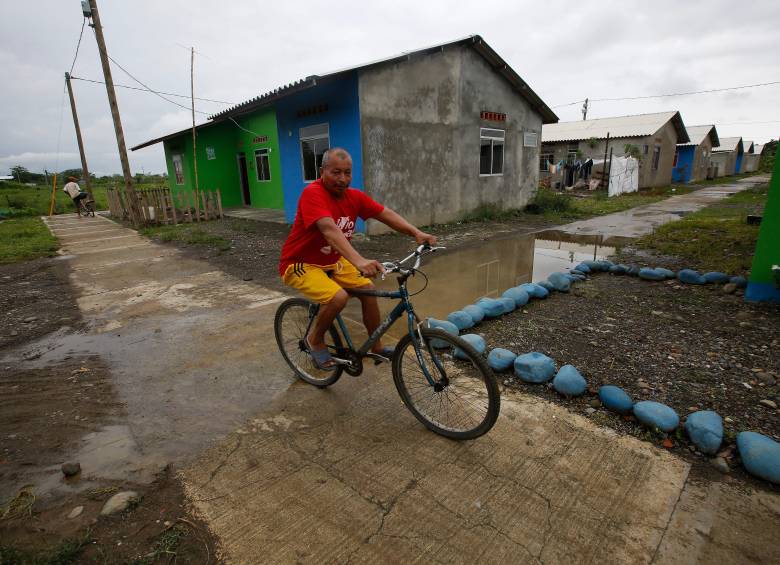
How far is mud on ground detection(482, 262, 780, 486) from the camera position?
279cm

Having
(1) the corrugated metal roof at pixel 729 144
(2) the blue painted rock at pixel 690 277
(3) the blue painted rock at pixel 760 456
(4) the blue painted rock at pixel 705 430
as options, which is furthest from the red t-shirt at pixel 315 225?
(1) the corrugated metal roof at pixel 729 144

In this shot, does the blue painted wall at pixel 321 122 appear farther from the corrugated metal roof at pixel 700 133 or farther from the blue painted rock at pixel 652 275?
the corrugated metal roof at pixel 700 133

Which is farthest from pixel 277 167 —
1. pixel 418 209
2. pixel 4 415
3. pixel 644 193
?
pixel 644 193

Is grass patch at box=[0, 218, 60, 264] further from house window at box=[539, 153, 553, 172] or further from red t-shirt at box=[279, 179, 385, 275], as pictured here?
house window at box=[539, 153, 553, 172]

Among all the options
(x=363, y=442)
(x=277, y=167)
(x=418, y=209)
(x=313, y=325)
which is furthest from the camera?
(x=277, y=167)

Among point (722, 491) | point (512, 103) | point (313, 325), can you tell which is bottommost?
point (722, 491)

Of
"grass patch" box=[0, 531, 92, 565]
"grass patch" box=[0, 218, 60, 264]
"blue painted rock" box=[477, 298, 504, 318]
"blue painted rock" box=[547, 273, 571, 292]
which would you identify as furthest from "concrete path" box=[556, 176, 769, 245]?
"grass patch" box=[0, 218, 60, 264]

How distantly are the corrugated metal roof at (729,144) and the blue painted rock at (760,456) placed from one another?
52135 mm

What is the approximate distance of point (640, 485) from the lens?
2.16 meters

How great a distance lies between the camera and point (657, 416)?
2.56m

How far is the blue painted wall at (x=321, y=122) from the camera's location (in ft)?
31.9

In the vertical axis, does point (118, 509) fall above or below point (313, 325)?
below

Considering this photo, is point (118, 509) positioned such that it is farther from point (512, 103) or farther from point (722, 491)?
point (512, 103)

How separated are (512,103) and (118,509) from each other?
14.8 meters
